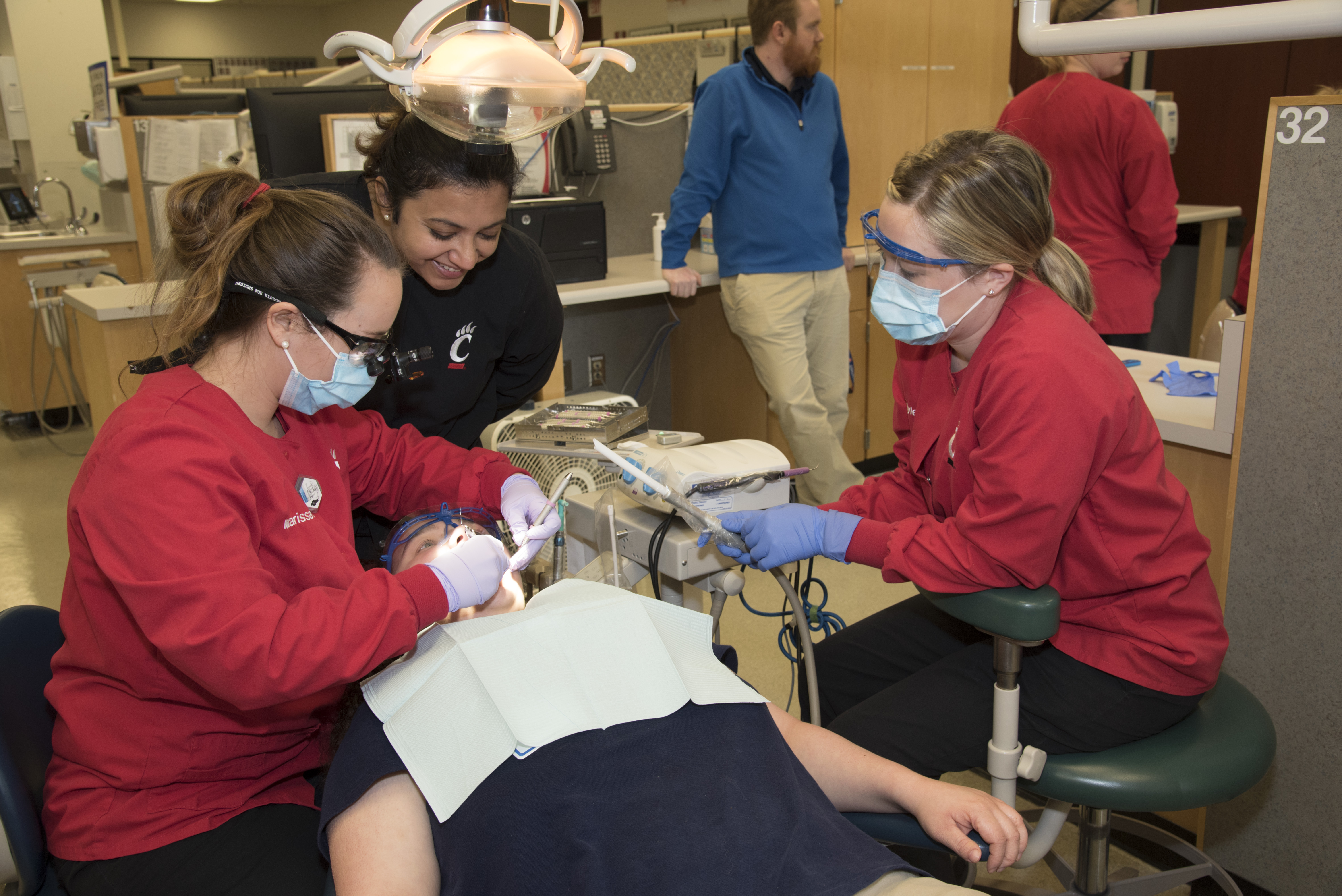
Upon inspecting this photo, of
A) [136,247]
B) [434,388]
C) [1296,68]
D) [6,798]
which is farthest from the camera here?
[1296,68]

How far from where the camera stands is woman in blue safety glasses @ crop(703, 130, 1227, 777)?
1.22 metres

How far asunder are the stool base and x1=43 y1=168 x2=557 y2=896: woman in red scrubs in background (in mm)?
1010

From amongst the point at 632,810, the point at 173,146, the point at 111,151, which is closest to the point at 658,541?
the point at 632,810

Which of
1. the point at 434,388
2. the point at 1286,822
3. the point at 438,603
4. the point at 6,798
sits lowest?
the point at 1286,822

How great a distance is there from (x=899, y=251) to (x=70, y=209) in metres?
5.47

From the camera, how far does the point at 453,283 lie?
5.38ft

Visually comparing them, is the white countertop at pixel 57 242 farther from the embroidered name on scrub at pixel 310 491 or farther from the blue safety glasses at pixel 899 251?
the blue safety glasses at pixel 899 251

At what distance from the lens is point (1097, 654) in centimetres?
132

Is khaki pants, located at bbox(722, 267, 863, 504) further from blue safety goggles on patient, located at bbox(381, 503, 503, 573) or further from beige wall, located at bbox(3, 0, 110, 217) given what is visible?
beige wall, located at bbox(3, 0, 110, 217)

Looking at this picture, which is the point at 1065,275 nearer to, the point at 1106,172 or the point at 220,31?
the point at 1106,172

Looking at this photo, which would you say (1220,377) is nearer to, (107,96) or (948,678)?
(948,678)

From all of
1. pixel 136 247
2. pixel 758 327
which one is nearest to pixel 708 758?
pixel 758 327

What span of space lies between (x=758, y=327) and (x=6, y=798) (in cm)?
257

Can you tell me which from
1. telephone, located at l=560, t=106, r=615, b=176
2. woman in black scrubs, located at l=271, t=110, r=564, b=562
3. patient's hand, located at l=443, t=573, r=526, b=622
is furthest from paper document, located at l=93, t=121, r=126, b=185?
patient's hand, located at l=443, t=573, r=526, b=622
